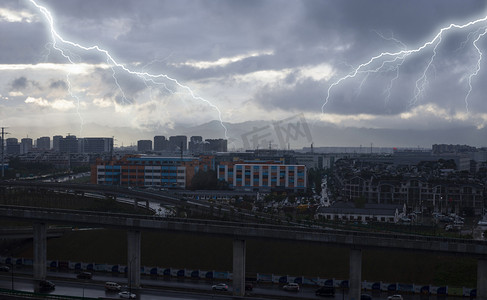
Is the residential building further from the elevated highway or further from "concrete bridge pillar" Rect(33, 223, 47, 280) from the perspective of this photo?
"concrete bridge pillar" Rect(33, 223, 47, 280)

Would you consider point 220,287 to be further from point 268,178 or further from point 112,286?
point 268,178

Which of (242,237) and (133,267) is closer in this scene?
(242,237)

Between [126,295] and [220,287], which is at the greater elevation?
[126,295]

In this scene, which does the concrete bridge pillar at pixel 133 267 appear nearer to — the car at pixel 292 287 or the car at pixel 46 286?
the car at pixel 46 286

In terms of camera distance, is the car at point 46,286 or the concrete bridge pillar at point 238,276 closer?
the concrete bridge pillar at point 238,276

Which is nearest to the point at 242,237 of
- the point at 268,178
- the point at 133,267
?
the point at 133,267

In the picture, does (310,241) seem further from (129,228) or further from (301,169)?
(301,169)

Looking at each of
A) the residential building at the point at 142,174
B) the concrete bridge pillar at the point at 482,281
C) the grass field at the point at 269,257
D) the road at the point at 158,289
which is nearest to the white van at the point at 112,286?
the road at the point at 158,289

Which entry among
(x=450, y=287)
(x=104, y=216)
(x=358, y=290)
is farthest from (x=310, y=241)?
(x=104, y=216)
